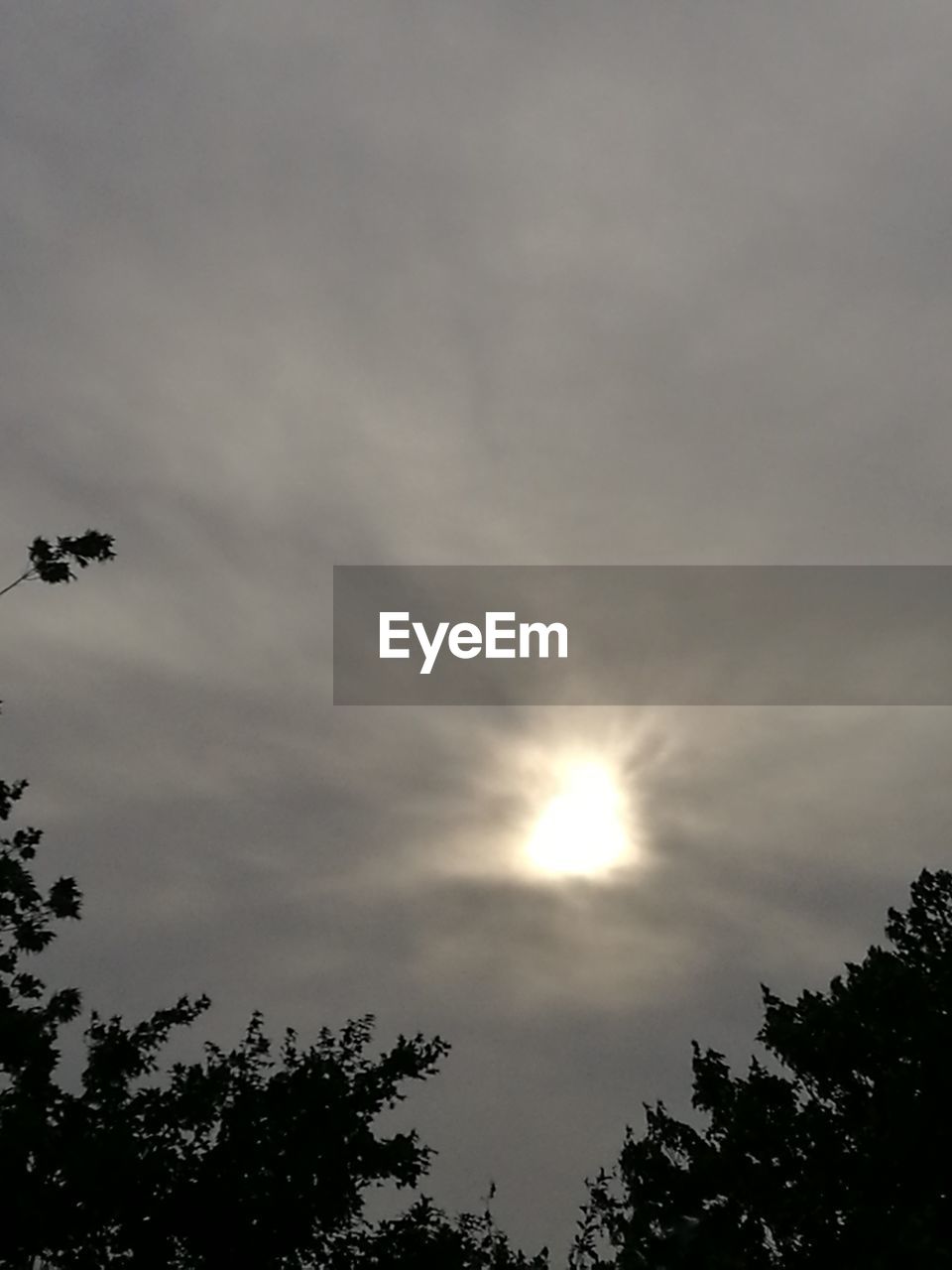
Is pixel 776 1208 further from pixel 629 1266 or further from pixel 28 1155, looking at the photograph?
pixel 28 1155

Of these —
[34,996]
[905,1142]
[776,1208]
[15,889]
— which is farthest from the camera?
[776,1208]

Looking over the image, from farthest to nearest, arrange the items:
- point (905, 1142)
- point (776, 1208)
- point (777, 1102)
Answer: point (777, 1102) → point (776, 1208) → point (905, 1142)

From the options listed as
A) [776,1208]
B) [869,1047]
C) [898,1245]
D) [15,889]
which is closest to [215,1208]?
[15,889]

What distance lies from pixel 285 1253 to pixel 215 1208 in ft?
6.48

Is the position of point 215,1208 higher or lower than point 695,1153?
lower

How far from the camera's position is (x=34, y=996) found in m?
27.2

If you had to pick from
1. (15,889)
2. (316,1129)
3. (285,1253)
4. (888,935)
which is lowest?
(285,1253)

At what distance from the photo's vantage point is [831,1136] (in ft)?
135

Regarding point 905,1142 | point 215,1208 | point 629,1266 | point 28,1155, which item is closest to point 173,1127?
point 215,1208

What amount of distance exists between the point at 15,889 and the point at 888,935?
30758 mm

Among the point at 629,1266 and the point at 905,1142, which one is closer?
the point at 905,1142

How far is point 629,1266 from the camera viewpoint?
137 feet

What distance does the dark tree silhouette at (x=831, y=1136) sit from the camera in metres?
36.5

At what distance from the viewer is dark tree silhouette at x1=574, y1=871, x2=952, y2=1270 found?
3653cm
